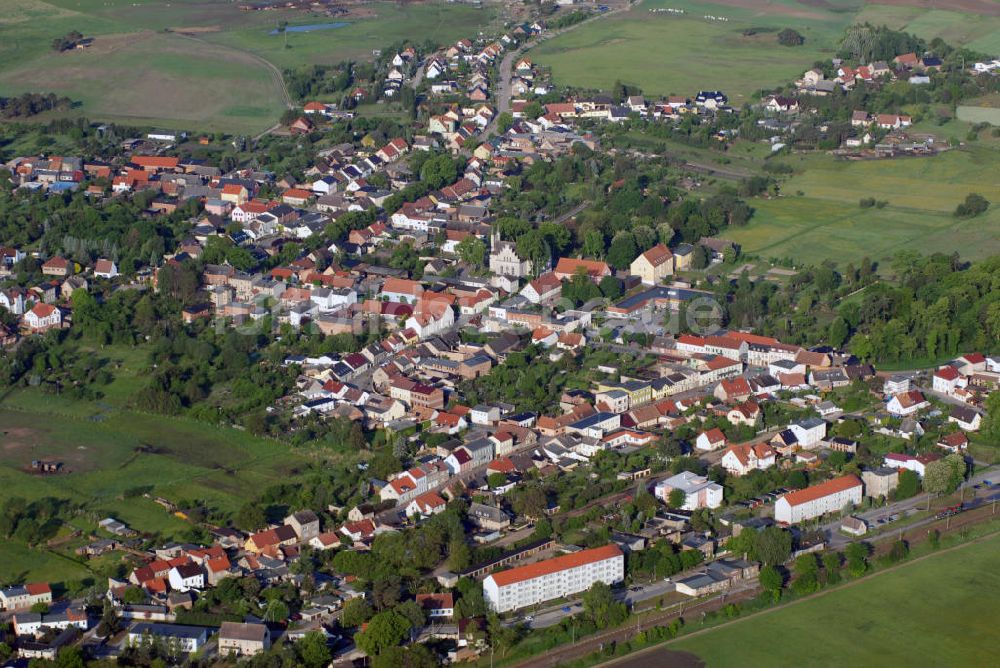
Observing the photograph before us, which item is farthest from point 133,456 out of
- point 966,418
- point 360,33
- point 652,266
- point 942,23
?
point 942,23

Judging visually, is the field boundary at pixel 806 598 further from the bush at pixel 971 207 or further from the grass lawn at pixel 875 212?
the bush at pixel 971 207

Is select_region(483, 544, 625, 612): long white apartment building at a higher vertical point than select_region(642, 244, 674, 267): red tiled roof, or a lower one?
higher

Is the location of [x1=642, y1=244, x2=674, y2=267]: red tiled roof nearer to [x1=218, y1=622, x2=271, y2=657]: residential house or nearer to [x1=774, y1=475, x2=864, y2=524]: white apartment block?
[x1=774, y1=475, x2=864, y2=524]: white apartment block

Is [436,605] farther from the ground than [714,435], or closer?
farther from the ground

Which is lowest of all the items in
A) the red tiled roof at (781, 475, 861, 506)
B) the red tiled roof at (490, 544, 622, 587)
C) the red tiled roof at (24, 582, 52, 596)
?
the red tiled roof at (24, 582, 52, 596)

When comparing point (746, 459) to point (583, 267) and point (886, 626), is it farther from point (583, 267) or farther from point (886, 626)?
point (583, 267)

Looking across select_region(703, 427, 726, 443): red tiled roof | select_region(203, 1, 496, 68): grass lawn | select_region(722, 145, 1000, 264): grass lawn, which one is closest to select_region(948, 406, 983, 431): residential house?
select_region(703, 427, 726, 443): red tiled roof
